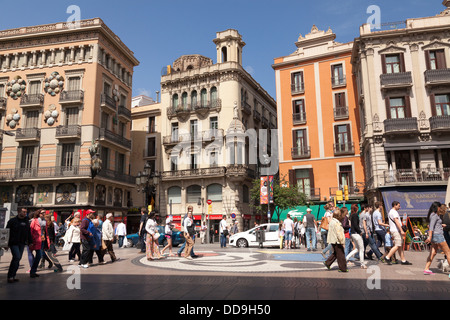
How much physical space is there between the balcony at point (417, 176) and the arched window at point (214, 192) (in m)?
17.5

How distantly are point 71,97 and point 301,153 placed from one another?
76.2ft

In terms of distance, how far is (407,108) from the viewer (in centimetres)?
2555

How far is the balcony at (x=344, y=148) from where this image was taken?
99.6 feet

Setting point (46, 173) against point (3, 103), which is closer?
point (46, 173)

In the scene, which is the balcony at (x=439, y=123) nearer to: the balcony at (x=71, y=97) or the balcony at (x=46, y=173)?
the balcony at (x=46, y=173)

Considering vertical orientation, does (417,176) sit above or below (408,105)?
below

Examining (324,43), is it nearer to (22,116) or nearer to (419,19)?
(419,19)

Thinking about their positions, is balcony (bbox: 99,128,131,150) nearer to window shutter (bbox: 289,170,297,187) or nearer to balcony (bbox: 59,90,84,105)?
balcony (bbox: 59,90,84,105)

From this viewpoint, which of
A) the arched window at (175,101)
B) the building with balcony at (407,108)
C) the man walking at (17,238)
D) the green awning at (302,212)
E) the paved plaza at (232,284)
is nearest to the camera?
the paved plaza at (232,284)

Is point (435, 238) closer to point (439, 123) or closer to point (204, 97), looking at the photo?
point (439, 123)

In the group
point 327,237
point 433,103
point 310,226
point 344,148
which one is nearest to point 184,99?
point 344,148

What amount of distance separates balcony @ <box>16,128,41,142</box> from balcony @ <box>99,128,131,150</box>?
618 centimetres

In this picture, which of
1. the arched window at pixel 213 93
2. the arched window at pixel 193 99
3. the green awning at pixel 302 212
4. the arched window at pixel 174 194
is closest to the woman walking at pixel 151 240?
the green awning at pixel 302 212
